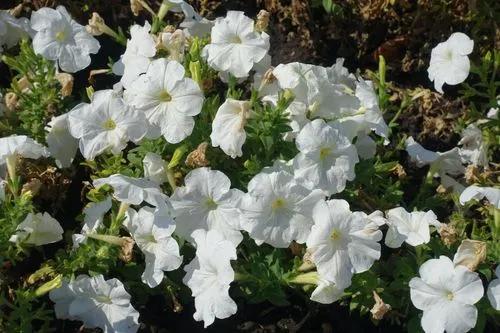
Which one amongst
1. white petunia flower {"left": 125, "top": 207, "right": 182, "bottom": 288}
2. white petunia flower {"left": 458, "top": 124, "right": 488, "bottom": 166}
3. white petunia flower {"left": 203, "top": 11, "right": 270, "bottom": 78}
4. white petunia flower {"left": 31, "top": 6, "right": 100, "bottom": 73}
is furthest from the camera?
white petunia flower {"left": 458, "top": 124, "right": 488, "bottom": 166}

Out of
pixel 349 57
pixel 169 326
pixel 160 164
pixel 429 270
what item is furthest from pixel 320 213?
pixel 349 57

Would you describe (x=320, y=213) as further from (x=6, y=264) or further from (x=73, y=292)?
(x=6, y=264)

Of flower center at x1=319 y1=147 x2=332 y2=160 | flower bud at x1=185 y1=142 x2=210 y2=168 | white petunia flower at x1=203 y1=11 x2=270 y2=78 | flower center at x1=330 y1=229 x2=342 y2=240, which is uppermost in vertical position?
white petunia flower at x1=203 y1=11 x2=270 y2=78

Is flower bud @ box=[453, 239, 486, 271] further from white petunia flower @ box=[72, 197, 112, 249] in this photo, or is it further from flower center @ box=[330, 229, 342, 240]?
white petunia flower @ box=[72, 197, 112, 249]

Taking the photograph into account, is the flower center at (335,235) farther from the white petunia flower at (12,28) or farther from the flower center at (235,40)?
the white petunia flower at (12,28)

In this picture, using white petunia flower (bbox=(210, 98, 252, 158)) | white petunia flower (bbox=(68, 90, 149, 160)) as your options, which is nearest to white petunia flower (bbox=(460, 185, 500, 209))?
white petunia flower (bbox=(210, 98, 252, 158))
